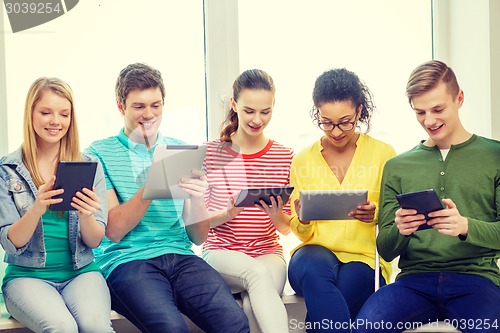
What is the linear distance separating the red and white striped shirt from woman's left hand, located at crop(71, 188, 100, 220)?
1.87 ft

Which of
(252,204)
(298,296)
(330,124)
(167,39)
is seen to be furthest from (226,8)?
(298,296)

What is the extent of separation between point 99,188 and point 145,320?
0.52 meters

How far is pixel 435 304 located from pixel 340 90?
86 cm

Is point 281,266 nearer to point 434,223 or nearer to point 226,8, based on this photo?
point 434,223

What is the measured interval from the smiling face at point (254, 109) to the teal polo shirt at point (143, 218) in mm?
379

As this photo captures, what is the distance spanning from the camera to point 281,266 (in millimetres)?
2695

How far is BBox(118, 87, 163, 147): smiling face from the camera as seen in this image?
267 cm

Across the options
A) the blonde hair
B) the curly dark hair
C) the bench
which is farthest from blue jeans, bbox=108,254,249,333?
the curly dark hair

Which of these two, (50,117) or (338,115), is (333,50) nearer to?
(338,115)

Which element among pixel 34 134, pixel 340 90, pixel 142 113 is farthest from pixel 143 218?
pixel 340 90

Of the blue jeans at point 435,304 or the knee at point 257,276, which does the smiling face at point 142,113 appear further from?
the blue jeans at point 435,304

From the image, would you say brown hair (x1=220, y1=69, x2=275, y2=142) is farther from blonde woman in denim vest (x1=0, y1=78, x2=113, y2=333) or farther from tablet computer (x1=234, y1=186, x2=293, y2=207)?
blonde woman in denim vest (x1=0, y1=78, x2=113, y2=333)

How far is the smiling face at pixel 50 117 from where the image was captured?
2494mm

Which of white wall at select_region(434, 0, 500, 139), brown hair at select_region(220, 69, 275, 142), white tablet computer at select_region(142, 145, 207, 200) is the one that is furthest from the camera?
white wall at select_region(434, 0, 500, 139)
